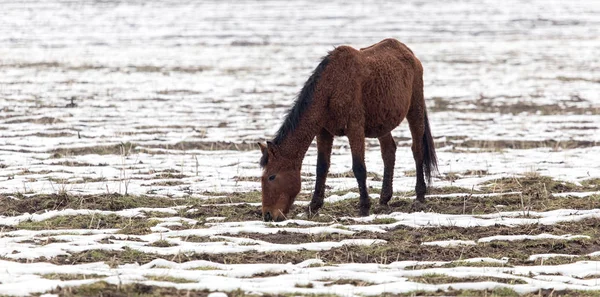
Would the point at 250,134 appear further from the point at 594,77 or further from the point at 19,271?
the point at 594,77

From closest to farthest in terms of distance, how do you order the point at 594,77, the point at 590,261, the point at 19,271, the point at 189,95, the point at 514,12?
1. the point at 19,271
2. the point at 590,261
3. the point at 189,95
4. the point at 594,77
5. the point at 514,12

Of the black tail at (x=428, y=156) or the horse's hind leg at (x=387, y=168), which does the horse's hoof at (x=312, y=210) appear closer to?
the horse's hind leg at (x=387, y=168)

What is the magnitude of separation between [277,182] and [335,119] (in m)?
1.06

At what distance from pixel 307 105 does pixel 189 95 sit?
1386 centimetres

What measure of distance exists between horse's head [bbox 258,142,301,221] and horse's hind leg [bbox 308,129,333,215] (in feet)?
1.44

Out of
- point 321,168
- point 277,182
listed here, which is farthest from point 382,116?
point 277,182

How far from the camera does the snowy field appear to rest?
6441mm

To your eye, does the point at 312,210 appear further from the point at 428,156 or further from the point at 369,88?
the point at 428,156

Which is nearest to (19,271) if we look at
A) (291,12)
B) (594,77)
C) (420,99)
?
(420,99)

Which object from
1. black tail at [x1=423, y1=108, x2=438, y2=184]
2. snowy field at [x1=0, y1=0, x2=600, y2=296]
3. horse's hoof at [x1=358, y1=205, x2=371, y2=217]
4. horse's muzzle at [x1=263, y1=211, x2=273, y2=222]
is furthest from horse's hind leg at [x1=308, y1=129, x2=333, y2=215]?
black tail at [x1=423, y1=108, x2=438, y2=184]

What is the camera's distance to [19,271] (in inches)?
246

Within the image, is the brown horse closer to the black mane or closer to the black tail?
the black mane

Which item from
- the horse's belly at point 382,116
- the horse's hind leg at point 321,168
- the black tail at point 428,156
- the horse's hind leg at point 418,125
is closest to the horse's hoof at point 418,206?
the horse's hind leg at point 418,125

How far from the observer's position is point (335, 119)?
30.4 ft
